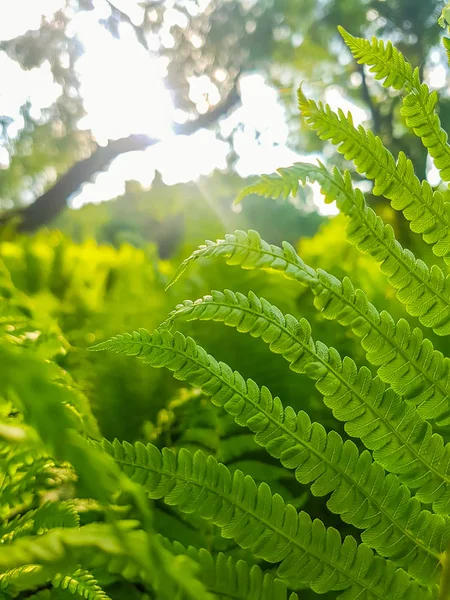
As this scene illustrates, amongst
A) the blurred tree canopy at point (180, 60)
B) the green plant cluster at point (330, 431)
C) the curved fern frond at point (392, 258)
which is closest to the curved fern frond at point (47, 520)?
the green plant cluster at point (330, 431)

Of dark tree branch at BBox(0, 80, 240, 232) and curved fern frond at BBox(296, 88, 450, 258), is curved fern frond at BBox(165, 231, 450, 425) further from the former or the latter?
dark tree branch at BBox(0, 80, 240, 232)

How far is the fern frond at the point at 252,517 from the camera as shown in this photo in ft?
0.75

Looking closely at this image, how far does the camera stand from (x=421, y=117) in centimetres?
27

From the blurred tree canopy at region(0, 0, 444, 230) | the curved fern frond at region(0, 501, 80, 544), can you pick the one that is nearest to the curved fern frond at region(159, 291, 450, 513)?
the curved fern frond at region(0, 501, 80, 544)

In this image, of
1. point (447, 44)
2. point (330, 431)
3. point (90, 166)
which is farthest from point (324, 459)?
point (90, 166)

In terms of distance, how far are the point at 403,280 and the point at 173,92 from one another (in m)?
4.11

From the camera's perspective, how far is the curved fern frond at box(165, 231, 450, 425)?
25 cm

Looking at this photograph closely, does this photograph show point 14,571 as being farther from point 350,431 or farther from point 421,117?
point 421,117

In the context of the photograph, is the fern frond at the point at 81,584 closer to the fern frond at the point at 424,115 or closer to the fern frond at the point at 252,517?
the fern frond at the point at 252,517

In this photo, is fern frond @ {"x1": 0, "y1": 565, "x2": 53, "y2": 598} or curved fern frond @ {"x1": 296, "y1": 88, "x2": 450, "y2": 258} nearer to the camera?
fern frond @ {"x1": 0, "y1": 565, "x2": 53, "y2": 598}

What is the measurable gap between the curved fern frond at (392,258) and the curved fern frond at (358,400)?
5 cm

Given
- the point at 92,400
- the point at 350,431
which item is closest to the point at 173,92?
the point at 92,400

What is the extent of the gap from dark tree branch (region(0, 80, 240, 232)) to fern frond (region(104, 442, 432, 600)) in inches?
129

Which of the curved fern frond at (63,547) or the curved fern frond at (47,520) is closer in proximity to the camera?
the curved fern frond at (63,547)
